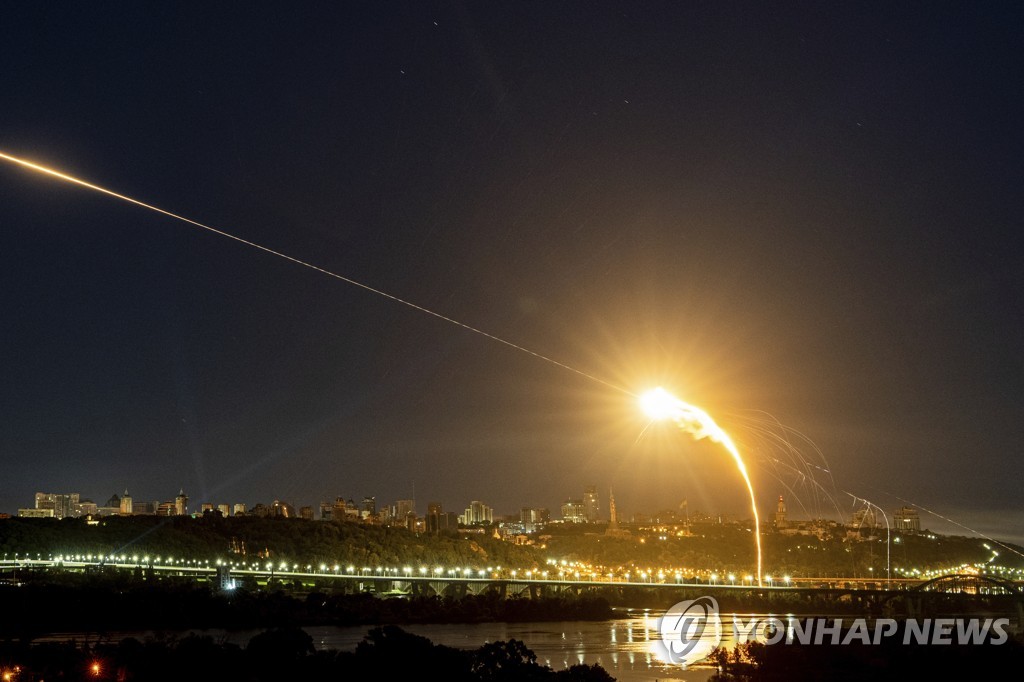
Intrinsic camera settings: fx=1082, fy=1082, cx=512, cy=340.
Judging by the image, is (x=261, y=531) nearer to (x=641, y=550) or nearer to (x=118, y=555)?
(x=118, y=555)

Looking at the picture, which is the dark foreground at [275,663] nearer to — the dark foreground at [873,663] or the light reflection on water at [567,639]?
the light reflection on water at [567,639]

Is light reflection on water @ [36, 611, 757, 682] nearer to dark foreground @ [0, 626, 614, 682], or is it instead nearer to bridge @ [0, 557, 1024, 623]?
bridge @ [0, 557, 1024, 623]

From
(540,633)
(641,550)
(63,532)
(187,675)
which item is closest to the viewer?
(187,675)

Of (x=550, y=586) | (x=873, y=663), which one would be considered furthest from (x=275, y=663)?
(x=550, y=586)

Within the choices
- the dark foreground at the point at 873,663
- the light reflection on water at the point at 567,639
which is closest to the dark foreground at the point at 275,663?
the light reflection on water at the point at 567,639

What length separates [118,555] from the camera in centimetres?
11194

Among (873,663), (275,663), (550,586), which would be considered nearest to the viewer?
(275,663)

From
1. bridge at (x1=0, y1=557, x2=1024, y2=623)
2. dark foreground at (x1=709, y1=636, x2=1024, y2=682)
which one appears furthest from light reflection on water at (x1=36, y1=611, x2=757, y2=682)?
bridge at (x1=0, y1=557, x2=1024, y2=623)

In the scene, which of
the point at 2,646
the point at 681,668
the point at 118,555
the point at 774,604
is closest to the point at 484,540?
the point at 118,555

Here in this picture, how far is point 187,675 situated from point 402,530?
98749 millimetres

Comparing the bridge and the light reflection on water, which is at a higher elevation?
the bridge

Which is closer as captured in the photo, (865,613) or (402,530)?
(865,613)

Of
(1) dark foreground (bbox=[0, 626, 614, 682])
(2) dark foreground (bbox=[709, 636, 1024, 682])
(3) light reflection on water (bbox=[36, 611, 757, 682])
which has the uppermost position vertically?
(1) dark foreground (bbox=[0, 626, 614, 682])

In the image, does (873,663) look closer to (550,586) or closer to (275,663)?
(275,663)
